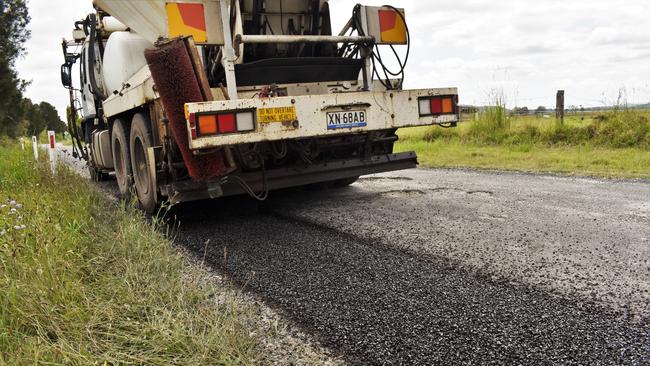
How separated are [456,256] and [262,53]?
2.78 metres

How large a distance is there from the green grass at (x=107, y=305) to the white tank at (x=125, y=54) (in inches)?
102

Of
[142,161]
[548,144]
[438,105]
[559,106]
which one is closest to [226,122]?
[142,161]

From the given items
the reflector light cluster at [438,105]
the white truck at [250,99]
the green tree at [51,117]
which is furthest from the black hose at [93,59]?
the green tree at [51,117]

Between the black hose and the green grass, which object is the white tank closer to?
the black hose

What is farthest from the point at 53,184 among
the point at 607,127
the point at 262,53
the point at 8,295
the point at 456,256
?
the point at 607,127

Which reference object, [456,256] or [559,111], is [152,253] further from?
[559,111]

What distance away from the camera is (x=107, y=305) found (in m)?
2.27

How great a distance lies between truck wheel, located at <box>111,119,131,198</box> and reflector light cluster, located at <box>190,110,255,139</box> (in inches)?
82.5

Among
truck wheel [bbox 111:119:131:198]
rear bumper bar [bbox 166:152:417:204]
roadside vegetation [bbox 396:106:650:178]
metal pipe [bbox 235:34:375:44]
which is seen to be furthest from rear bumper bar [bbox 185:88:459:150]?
roadside vegetation [bbox 396:106:650:178]

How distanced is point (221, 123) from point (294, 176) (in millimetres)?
1253

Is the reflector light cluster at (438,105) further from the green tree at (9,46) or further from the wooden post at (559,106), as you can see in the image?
the green tree at (9,46)

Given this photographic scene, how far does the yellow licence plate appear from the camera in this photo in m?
3.99

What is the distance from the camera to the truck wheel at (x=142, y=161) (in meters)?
4.79

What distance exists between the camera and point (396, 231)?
158 inches
